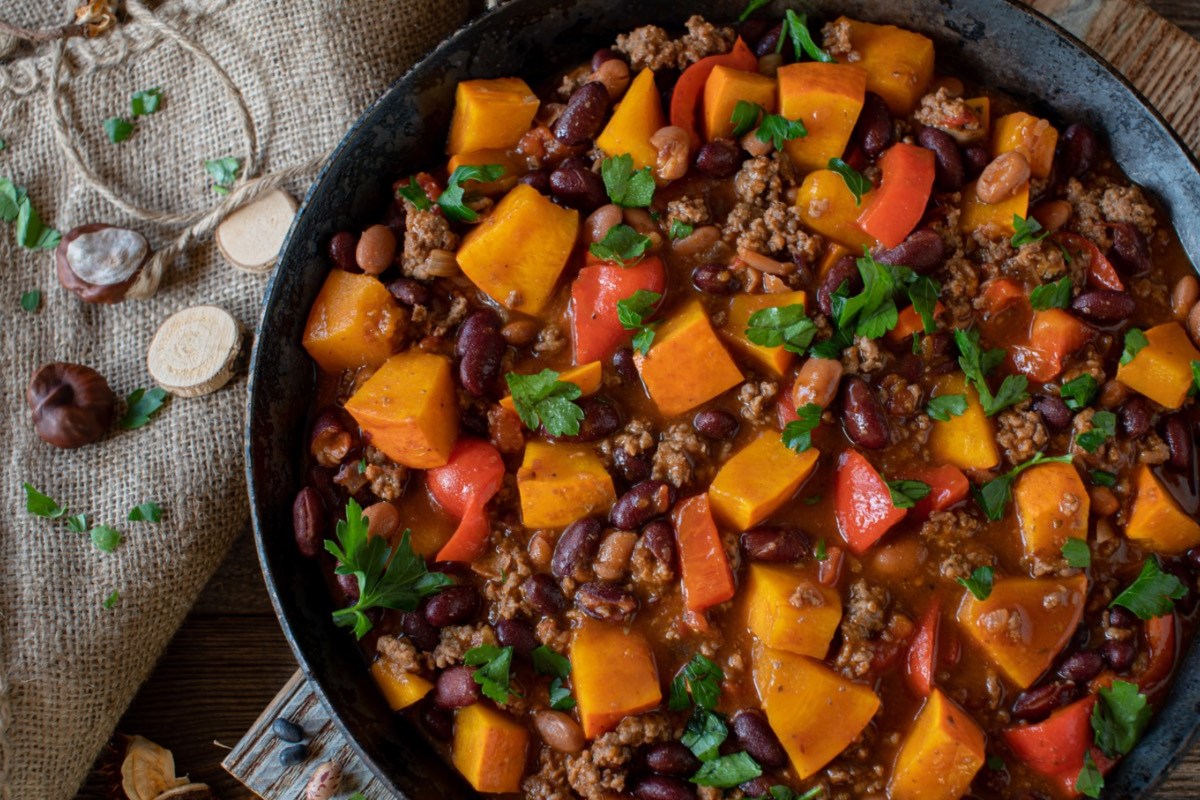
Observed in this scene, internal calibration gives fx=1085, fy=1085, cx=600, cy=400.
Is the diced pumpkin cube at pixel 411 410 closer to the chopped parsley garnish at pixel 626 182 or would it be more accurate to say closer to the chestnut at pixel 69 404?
the chopped parsley garnish at pixel 626 182

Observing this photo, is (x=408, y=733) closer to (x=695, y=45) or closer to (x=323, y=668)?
(x=323, y=668)

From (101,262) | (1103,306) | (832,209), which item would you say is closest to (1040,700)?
(1103,306)

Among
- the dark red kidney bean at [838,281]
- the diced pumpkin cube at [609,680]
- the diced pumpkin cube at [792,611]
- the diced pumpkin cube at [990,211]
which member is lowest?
the diced pumpkin cube at [609,680]

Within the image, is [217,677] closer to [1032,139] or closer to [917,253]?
[917,253]

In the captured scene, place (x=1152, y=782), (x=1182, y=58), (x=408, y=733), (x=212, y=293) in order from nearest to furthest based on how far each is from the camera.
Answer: (x=1152, y=782) < (x=408, y=733) < (x=1182, y=58) < (x=212, y=293)

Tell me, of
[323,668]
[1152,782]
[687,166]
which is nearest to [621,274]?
[687,166]

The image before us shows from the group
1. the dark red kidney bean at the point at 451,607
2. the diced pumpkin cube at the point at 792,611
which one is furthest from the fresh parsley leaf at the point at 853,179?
the dark red kidney bean at the point at 451,607
